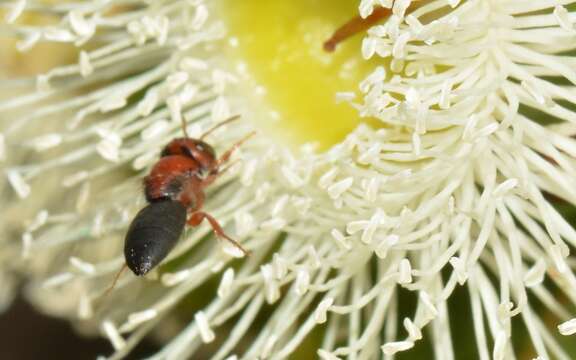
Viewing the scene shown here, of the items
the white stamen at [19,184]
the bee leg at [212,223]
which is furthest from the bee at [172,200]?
the white stamen at [19,184]

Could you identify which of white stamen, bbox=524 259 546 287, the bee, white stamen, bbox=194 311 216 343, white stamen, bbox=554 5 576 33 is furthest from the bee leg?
white stamen, bbox=554 5 576 33

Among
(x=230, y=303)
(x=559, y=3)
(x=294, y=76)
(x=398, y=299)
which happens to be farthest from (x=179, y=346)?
(x=559, y=3)

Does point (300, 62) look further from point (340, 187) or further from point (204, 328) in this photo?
point (204, 328)

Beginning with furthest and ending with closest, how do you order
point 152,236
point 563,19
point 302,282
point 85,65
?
point 85,65 → point 302,282 → point 152,236 → point 563,19

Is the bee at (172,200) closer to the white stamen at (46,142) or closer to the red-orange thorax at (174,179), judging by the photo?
the red-orange thorax at (174,179)

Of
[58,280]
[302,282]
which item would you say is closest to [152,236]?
[302,282]

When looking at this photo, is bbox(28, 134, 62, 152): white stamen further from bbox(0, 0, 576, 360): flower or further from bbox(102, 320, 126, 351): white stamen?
bbox(102, 320, 126, 351): white stamen
